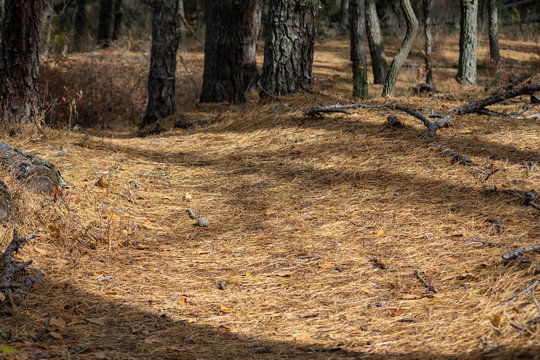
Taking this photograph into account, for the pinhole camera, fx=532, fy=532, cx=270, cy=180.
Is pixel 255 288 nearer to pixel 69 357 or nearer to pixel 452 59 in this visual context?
pixel 69 357

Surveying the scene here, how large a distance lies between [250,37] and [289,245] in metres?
6.53

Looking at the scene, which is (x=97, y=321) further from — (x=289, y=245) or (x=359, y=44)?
(x=359, y=44)

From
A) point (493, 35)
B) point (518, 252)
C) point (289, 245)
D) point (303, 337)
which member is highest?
point (493, 35)

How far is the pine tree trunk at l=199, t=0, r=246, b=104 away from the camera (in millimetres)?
9227

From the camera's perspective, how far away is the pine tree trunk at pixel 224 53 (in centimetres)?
923

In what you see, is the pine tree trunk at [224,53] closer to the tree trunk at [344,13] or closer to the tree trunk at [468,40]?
the tree trunk at [468,40]

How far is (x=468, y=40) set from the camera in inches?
487

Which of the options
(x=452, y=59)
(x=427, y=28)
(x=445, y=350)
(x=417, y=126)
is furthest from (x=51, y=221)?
(x=452, y=59)

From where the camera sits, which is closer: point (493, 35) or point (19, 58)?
point (19, 58)

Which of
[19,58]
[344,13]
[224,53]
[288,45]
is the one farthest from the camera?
[344,13]

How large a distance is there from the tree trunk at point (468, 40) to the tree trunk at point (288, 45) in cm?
687

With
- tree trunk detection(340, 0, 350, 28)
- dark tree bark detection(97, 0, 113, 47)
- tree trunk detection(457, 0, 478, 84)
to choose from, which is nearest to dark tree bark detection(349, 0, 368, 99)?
tree trunk detection(457, 0, 478, 84)

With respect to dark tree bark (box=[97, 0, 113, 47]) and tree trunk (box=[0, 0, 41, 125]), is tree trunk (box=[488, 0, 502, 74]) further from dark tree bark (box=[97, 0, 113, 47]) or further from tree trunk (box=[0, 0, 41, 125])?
dark tree bark (box=[97, 0, 113, 47])

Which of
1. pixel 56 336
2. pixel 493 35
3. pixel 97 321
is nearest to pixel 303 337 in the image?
pixel 97 321
